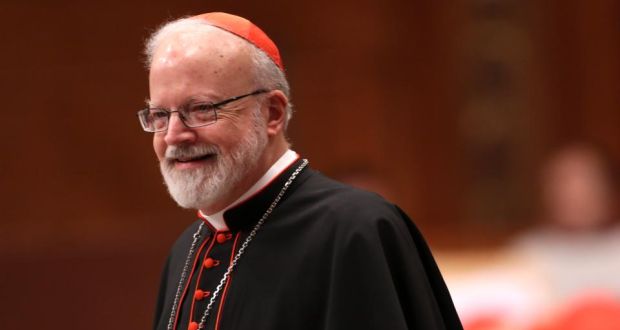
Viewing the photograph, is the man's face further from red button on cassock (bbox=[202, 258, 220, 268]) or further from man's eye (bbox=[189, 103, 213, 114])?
red button on cassock (bbox=[202, 258, 220, 268])

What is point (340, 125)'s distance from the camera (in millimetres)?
6047

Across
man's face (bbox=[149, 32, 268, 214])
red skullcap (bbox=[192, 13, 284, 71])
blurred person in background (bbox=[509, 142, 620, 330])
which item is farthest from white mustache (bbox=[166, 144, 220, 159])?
blurred person in background (bbox=[509, 142, 620, 330])

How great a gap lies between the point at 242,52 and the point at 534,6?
14.1 ft

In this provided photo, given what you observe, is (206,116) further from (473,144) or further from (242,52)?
(473,144)

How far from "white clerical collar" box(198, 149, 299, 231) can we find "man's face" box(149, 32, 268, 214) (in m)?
0.05

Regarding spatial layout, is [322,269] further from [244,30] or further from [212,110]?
[244,30]

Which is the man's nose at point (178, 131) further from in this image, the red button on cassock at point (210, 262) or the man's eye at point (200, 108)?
the red button on cassock at point (210, 262)

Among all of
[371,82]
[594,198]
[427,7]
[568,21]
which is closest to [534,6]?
[568,21]

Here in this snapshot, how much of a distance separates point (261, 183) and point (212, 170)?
0.14 m

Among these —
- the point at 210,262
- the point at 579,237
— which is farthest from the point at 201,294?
the point at 579,237

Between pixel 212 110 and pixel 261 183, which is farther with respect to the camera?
pixel 261 183

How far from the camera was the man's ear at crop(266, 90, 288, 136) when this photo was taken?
2.27m

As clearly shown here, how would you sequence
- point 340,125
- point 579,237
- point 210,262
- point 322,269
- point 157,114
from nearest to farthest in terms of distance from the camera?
point 322,269 → point 157,114 → point 210,262 → point 579,237 → point 340,125

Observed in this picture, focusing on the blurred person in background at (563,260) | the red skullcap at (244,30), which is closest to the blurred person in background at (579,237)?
the blurred person in background at (563,260)
